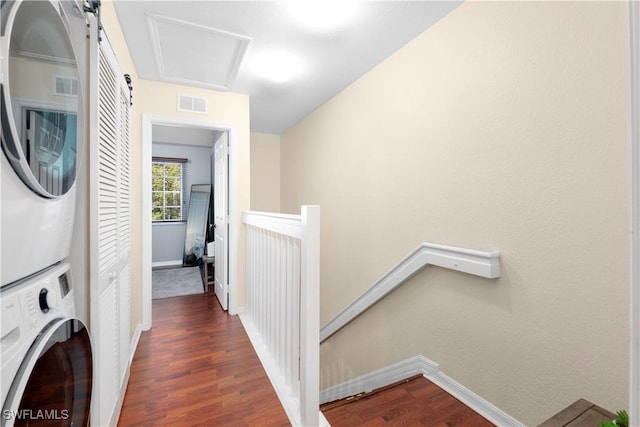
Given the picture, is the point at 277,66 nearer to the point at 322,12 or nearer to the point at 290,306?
the point at 322,12

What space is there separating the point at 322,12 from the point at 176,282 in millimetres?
3935

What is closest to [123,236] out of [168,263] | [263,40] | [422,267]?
[263,40]

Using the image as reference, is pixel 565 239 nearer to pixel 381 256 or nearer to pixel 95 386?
pixel 381 256

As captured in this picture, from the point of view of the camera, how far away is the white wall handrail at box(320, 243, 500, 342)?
1568 millimetres

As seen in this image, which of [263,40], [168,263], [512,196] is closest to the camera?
[512,196]

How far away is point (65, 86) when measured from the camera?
90 cm

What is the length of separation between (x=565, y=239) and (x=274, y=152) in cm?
399

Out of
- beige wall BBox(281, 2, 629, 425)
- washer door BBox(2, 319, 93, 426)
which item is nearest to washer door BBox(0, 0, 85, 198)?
washer door BBox(2, 319, 93, 426)

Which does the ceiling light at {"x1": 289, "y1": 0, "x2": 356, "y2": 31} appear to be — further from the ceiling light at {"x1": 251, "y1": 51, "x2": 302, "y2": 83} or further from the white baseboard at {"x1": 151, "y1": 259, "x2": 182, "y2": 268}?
the white baseboard at {"x1": 151, "y1": 259, "x2": 182, "y2": 268}

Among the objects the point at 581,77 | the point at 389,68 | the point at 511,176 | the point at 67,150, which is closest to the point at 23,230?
the point at 67,150

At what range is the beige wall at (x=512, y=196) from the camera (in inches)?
46.4

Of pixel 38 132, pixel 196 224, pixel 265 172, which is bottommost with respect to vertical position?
pixel 196 224

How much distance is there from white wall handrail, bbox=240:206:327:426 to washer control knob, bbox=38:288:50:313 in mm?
916

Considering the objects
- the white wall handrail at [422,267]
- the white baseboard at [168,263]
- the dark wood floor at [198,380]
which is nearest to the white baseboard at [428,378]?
the white wall handrail at [422,267]
